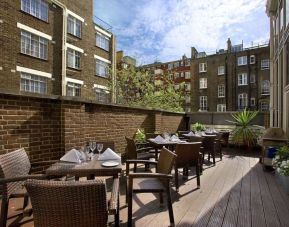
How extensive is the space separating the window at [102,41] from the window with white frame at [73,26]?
2.44 meters

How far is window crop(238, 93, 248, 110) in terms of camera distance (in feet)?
87.0

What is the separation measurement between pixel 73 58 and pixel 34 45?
3.21m

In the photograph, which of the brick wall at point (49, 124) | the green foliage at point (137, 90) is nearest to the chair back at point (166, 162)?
the brick wall at point (49, 124)

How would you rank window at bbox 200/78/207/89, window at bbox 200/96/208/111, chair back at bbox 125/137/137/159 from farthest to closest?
1. window at bbox 200/78/207/89
2. window at bbox 200/96/208/111
3. chair back at bbox 125/137/137/159

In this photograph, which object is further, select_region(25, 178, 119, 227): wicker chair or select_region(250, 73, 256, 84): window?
select_region(250, 73, 256, 84): window

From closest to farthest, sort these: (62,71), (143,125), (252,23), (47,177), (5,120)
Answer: (47,177) → (5,120) → (143,125) → (252,23) → (62,71)

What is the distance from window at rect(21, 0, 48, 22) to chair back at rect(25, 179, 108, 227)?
13.8 meters

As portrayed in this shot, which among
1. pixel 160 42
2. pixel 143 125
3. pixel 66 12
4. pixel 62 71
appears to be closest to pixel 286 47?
pixel 143 125

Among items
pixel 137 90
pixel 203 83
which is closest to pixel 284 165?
pixel 137 90

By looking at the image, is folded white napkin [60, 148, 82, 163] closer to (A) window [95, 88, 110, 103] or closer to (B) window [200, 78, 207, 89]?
(A) window [95, 88, 110, 103]

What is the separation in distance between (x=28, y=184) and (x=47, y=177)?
45.4 inches

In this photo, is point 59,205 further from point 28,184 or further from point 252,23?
point 252,23

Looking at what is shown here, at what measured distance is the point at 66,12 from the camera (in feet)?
49.6

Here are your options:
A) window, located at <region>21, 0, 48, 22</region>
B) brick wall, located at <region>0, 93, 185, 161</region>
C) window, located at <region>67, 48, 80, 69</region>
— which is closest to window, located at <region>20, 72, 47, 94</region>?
window, located at <region>67, 48, 80, 69</region>
